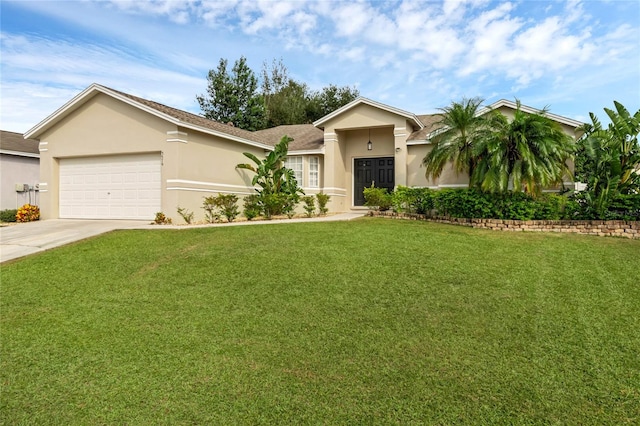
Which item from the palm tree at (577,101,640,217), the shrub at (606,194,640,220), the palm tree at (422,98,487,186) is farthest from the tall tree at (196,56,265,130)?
the shrub at (606,194,640,220)

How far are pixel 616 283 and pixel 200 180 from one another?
12.5 metres

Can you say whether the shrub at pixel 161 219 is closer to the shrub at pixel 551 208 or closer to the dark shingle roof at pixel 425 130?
the dark shingle roof at pixel 425 130

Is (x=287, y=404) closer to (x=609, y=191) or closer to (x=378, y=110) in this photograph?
(x=609, y=191)

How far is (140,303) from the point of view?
5734mm

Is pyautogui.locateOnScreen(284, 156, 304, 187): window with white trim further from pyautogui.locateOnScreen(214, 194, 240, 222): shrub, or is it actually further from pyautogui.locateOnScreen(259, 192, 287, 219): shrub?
pyautogui.locateOnScreen(214, 194, 240, 222): shrub

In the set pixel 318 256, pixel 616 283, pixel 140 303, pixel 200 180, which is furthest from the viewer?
pixel 200 180

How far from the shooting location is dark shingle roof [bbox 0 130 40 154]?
18.5 metres

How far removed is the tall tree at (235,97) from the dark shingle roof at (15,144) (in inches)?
687

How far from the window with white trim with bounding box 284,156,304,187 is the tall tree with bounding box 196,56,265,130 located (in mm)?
18039

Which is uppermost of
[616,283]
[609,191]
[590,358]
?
[609,191]

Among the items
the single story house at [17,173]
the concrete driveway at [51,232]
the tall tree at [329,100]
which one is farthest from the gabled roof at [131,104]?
the tall tree at [329,100]

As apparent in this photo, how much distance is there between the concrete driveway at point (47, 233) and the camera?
9.53m

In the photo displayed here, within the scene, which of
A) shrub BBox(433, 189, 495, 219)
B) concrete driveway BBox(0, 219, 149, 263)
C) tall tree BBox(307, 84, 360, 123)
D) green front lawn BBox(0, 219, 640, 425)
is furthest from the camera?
tall tree BBox(307, 84, 360, 123)

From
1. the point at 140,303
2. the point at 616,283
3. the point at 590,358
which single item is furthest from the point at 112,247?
the point at 616,283
